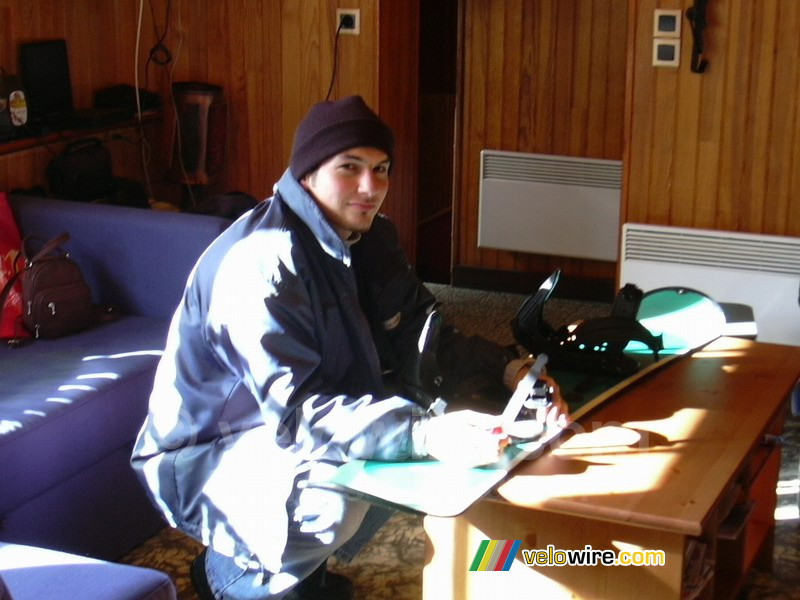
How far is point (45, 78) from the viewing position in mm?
4137

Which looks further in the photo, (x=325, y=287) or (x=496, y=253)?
(x=496, y=253)

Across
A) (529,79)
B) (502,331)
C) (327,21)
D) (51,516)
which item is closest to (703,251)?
(502,331)

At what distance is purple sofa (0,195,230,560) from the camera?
2.68 meters

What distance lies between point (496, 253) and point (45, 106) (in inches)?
76.8

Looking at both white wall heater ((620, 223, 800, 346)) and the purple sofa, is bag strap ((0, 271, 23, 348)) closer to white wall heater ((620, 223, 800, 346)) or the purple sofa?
the purple sofa

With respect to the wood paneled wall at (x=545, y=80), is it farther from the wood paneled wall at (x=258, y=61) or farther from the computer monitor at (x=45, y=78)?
Result: the computer monitor at (x=45, y=78)

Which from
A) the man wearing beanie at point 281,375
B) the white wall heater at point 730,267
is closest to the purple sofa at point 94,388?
the man wearing beanie at point 281,375

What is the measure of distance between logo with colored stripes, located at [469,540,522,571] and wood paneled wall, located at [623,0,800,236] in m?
2.15

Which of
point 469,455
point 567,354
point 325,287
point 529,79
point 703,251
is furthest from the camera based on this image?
point 529,79

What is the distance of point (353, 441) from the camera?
203 cm

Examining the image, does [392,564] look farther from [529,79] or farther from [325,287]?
[529,79]

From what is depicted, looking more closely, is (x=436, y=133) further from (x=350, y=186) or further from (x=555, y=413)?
(x=555, y=413)

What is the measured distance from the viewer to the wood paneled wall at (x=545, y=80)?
15.5 ft

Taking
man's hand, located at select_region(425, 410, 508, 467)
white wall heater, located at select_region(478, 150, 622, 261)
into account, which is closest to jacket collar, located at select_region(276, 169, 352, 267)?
man's hand, located at select_region(425, 410, 508, 467)
